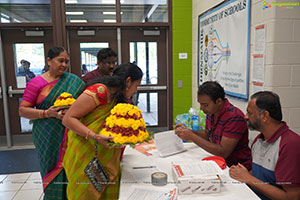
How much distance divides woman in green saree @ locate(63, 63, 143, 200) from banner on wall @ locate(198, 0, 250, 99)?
143 cm

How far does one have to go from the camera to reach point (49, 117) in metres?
2.07

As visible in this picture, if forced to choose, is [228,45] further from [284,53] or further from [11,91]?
[11,91]

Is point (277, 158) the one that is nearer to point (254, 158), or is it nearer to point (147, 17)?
point (254, 158)

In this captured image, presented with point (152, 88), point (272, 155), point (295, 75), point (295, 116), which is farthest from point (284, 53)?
point (152, 88)

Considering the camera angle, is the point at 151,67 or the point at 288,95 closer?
the point at 288,95

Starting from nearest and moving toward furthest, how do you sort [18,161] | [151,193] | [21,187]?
[151,193]
[21,187]
[18,161]

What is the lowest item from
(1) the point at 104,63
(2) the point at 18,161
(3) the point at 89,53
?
(2) the point at 18,161

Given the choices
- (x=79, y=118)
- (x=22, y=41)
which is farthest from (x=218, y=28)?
(x=22, y=41)

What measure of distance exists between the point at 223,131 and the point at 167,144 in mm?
423

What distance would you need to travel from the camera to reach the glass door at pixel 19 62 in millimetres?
4184

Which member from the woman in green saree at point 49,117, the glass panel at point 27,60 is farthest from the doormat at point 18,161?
the woman in green saree at point 49,117

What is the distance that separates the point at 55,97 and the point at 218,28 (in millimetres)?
2065

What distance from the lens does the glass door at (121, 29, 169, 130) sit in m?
4.30

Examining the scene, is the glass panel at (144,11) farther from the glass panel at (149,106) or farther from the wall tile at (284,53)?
the wall tile at (284,53)
